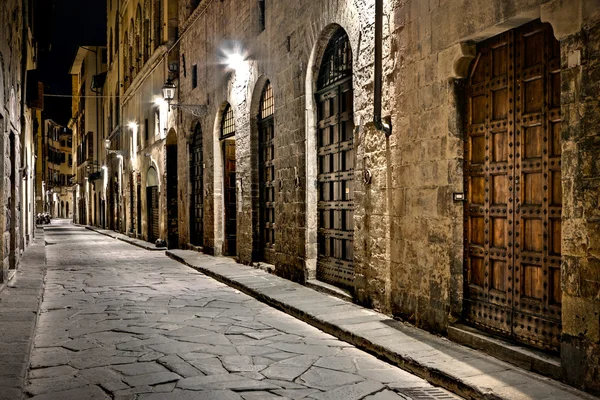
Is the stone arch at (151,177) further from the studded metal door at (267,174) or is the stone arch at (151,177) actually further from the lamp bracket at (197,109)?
the studded metal door at (267,174)

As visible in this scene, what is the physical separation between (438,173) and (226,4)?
9.55 metres

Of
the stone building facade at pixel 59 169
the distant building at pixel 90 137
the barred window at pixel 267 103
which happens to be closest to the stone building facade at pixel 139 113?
the distant building at pixel 90 137

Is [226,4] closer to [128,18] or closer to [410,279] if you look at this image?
[410,279]

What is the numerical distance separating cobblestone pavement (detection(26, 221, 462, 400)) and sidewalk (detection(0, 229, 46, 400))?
0.17m

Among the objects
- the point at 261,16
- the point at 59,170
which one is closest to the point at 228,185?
the point at 261,16

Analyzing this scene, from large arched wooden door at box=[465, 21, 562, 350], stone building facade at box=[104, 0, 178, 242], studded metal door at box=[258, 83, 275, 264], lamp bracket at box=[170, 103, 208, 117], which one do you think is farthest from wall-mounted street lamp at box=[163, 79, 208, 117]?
large arched wooden door at box=[465, 21, 562, 350]

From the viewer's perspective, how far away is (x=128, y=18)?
91.9 feet

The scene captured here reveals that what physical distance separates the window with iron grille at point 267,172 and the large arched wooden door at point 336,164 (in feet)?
7.61

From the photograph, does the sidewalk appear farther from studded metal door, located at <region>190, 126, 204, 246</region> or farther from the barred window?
studded metal door, located at <region>190, 126, 204, 246</region>

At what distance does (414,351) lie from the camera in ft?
17.3

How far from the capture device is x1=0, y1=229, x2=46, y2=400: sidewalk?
4.38 metres

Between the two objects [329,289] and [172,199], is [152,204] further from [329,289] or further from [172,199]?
[329,289]

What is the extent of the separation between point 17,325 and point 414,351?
13.7 feet

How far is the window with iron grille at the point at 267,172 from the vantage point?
38.4ft
